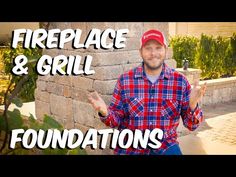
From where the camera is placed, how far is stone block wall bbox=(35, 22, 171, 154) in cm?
405

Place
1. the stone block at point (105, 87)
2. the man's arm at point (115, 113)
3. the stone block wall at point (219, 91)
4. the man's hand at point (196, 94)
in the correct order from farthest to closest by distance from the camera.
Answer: the stone block wall at point (219, 91)
the stone block at point (105, 87)
the man's arm at point (115, 113)
the man's hand at point (196, 94)

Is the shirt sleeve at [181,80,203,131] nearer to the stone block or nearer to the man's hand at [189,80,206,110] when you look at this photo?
the man's hand at [189,80,206,110]

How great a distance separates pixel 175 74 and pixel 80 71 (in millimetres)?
1450

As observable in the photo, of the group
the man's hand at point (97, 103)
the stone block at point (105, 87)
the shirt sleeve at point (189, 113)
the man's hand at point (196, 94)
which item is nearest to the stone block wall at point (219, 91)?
the stone block at point (105, 87)

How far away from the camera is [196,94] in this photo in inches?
114

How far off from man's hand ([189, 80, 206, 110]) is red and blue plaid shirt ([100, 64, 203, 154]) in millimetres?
81

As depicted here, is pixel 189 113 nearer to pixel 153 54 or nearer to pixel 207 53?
pixel 153 54

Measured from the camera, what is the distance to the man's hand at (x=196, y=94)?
9.26 feet

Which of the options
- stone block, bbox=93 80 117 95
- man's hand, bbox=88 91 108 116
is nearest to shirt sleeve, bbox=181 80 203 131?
man's hand, bbox=88 91 108 116

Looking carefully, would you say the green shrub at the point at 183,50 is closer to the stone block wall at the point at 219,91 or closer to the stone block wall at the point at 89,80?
the stone block wall at the point at 219,91

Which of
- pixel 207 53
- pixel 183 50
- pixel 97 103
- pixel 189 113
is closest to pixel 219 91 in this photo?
pixel 207 53

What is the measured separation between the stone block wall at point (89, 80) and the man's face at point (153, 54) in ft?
3.38
